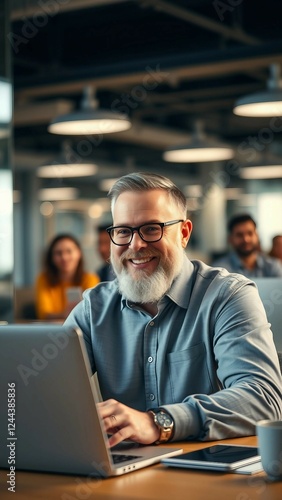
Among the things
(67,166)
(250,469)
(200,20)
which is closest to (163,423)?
(250,469)

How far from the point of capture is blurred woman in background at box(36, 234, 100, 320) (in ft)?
21.8

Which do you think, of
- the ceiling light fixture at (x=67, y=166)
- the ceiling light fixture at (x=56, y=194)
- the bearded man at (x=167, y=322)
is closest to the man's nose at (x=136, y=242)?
the bearded man at (x=167, y=322)

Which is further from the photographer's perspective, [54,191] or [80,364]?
[54,191]

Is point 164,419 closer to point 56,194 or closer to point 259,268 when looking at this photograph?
point 259,268

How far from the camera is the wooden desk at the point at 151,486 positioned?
4.83ft

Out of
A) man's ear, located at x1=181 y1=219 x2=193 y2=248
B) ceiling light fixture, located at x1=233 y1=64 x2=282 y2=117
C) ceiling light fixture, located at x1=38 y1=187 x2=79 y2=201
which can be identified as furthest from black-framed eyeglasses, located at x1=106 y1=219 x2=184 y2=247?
ceiling light fixture, located at x1=38 y1=187 x2=79 y2=201

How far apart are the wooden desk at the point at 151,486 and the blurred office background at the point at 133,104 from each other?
9.47 feet

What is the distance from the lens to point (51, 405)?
5.19 feet

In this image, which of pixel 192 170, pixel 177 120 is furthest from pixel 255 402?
pixel 192 170

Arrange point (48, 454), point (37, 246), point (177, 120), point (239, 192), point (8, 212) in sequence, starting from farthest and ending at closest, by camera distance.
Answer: point (239, 192), point (37, 246), point (177, 120), point (8, 212), point (48, 454)

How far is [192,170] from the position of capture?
17.2 metres

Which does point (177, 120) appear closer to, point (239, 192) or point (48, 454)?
point (239, 192)

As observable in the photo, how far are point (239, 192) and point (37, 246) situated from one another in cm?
543

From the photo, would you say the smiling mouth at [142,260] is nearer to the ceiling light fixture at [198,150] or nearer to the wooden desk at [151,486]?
the wooden desk at [151,486]
